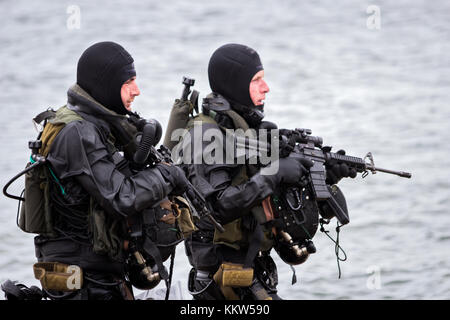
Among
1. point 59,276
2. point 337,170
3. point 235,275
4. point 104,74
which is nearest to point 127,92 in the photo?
point 104,74

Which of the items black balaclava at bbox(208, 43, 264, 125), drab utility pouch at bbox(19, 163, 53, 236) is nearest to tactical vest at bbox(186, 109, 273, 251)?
black balaclava at bbox(208, 43, 264, 125)

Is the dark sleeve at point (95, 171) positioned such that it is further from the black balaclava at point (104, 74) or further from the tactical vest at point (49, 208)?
the black balaclava at point (104, 74)

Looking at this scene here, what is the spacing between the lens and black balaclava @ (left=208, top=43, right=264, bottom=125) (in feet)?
22.5

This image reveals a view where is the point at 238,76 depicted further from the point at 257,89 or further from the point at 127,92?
the point at 127,92

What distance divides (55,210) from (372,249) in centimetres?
597

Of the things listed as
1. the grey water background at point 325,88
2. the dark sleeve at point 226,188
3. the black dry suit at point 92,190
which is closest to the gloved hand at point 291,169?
the dark sleeve at point 226,188

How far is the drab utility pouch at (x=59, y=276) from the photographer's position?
6062 millimetres

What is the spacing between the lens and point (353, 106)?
53.3 ft

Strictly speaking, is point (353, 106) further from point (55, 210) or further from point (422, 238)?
point (55, 210)

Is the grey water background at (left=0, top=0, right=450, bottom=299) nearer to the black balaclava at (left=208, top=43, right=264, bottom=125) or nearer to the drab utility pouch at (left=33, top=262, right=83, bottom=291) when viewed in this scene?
the black balaclava at (left=208, top=43, right=264, bottom=125)

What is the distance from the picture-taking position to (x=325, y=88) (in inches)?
671

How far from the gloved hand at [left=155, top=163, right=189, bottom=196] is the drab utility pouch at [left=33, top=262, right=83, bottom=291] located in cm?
76

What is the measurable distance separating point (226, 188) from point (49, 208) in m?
1.22
